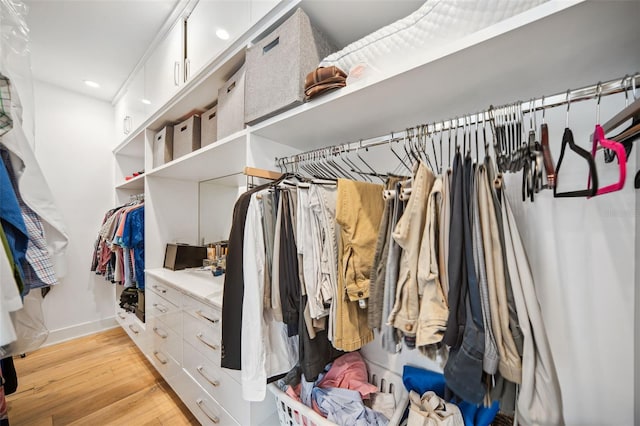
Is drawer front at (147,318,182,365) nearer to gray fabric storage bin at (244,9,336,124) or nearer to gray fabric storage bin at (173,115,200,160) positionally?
gray fabric storage bin at (173,115,200,160)

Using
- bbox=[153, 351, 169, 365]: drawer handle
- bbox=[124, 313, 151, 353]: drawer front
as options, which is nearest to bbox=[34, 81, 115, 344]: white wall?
bbox=[124, 313, 151, 353]: drawer front

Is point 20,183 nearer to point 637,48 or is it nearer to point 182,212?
point 637,48

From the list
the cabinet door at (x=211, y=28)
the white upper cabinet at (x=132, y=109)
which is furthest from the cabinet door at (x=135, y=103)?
the cabinet door at (x=211, y=28)

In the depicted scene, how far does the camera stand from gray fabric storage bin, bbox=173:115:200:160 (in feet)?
5.71

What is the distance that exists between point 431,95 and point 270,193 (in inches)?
26.8

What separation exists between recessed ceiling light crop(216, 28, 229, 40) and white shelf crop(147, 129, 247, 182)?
54 cm

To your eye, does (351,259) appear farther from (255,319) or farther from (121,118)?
(121,118)

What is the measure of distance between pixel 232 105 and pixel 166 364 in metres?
1.88

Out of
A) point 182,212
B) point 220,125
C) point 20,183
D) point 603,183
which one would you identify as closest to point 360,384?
point 603,183

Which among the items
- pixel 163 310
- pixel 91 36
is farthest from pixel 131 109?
pixel 163 310

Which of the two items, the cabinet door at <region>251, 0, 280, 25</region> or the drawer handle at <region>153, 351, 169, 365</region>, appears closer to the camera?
the cabinet door at <region>251, 0, 280, 25</region>

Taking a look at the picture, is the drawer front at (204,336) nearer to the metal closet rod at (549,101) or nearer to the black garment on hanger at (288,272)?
the black garment on hanger at (288,272)

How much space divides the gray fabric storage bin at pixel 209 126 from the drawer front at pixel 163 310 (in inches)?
44.4

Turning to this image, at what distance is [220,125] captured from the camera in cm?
138
